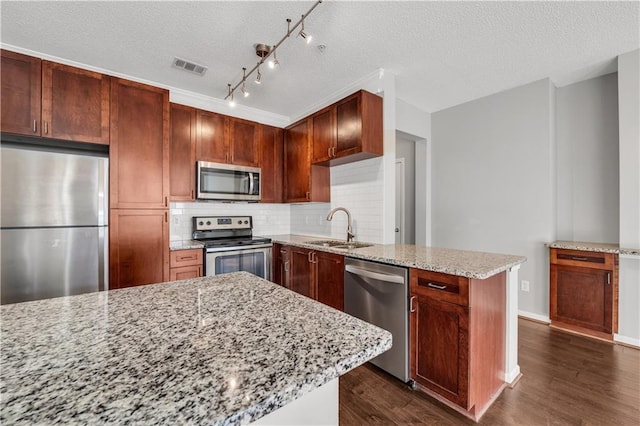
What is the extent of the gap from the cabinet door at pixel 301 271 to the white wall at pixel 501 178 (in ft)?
7.26

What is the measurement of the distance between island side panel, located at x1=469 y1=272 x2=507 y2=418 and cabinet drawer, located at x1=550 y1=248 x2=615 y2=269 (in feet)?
5.15

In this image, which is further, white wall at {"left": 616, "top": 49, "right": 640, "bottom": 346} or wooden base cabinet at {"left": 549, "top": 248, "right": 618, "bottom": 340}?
wooden base cabinet at {"left": 549, "top": 248, "right": 618, "bottom": 340}

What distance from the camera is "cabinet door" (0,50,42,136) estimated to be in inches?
84.7

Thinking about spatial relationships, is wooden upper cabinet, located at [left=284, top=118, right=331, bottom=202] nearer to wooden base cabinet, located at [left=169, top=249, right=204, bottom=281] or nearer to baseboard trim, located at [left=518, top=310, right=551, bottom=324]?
wooden base cabinet, located at [left=169, top=249, right=204, bottom=281]

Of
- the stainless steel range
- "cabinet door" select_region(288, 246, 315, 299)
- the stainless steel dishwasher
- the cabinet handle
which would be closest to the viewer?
the cabinet handle

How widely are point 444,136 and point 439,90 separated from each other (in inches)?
32.9

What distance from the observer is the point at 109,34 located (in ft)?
7.27

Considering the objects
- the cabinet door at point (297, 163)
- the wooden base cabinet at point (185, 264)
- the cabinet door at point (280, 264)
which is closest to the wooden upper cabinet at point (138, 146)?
the wooden base cabinet at point (185, 264)

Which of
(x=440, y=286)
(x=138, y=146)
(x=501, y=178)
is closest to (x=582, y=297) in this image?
(x=501, y=178)

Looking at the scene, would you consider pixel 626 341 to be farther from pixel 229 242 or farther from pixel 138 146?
pixel 138 146

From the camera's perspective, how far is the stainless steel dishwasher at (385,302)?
1.94 m

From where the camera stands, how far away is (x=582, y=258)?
2.78 metres

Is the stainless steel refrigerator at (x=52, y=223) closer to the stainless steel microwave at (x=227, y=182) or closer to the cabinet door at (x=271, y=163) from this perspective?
the stainless steel microwave at (x=227, y=182)

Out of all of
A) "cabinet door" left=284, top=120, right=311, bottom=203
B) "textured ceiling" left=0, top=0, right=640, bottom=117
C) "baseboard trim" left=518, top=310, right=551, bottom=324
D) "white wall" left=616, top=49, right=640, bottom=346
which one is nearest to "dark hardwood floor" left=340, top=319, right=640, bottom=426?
"white wall" left=616, top=49, right=640, bottom=346
